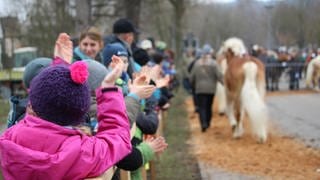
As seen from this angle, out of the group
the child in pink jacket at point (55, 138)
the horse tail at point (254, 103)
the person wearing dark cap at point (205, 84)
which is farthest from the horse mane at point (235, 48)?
the child in pink jacket at point (55, 138)

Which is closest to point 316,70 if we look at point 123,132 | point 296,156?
point 296,156

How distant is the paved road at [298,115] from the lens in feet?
40.1

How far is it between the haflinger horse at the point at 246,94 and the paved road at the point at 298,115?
89cm

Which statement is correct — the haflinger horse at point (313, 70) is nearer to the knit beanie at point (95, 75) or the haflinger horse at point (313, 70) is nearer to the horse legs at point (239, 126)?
the horse legs at point (239, 126)

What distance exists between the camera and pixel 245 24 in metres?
42.3

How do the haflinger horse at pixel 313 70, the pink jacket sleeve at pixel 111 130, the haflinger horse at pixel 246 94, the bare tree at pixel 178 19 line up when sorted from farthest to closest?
the bare tree at pixel 178 19 → the haflinger horse at pixel 246 94 → the haflinger horse at pixel 313 70 → the pink jacket sleeve at pixel 111 130

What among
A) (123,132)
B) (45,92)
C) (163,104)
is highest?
(45,92)

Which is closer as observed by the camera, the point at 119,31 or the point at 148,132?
the point at 148,132

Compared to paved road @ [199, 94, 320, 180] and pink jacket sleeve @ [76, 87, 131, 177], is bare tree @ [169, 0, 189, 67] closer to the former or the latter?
paved road @ [199, 94, 320, 180]

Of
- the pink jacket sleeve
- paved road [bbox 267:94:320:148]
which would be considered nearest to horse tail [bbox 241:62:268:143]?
paved road [bbox 267:94:320:148]

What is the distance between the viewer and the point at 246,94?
11734 millimetres

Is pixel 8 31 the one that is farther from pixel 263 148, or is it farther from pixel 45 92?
pixel 45 92

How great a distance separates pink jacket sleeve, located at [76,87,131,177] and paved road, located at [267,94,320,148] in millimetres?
7622

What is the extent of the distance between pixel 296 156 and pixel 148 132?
4663 millimetres
